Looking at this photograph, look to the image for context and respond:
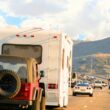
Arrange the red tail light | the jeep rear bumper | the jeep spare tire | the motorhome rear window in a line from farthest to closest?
1. the motorhome rear window
2. the red tail light
3. the jeep rear bumper
4. the jeep spare tire

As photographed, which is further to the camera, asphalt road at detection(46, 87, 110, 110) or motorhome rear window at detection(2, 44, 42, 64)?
asphalt road at detection(46, 87, 110, 110)

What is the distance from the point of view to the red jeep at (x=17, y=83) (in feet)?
42.3

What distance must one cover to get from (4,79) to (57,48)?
589 cm

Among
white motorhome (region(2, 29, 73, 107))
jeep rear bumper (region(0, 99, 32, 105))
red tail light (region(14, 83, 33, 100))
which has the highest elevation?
white motorhome (region(2, 29, 73, 107))

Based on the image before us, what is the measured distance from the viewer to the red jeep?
1291cm

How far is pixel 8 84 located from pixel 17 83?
256 mm

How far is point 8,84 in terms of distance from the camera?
1295 centimetres

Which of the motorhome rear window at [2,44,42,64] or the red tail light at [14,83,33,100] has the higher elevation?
the motorhome rear window at [2,44,42,64]

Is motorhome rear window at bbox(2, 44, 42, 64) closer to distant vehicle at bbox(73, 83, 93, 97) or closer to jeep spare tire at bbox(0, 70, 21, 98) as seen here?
jeep spare tire at bbox(0, 70, 21, 98)

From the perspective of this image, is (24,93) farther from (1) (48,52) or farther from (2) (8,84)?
(1) (48,52)

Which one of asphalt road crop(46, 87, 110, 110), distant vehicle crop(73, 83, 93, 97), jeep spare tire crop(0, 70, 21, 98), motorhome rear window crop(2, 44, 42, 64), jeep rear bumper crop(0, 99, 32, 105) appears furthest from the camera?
distant vehicle crop(73, 83, 93, 97)

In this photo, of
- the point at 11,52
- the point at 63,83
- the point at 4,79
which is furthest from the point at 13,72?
the point at 63,83

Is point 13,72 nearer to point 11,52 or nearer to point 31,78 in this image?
point 31,78

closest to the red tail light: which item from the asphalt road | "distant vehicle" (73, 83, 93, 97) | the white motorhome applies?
the white motorhome
